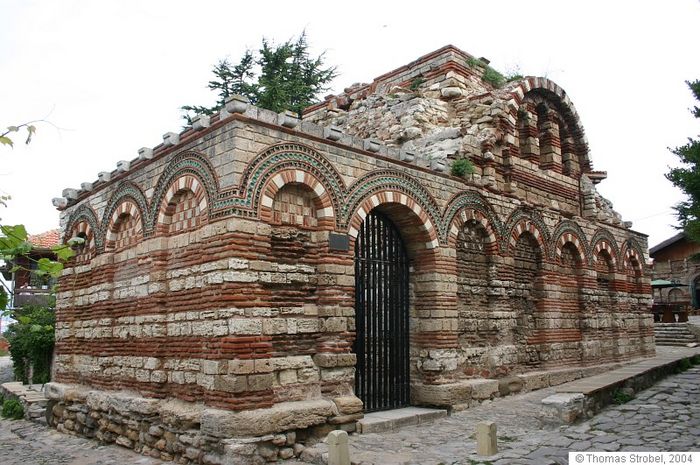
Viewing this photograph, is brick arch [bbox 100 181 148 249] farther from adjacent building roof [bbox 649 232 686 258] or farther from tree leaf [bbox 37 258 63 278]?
adjacent building roof [bbox 649 232 686 258]

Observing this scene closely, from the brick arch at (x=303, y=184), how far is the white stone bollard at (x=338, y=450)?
2.66m

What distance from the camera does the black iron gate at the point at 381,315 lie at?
28.6 ft

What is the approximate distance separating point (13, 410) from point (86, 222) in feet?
15.2

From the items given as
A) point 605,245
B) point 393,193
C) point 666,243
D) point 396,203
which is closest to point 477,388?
point 396,203

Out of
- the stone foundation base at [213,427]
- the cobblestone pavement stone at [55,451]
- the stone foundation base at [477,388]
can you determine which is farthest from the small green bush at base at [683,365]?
the cobblestone pavement stone at [55,451]

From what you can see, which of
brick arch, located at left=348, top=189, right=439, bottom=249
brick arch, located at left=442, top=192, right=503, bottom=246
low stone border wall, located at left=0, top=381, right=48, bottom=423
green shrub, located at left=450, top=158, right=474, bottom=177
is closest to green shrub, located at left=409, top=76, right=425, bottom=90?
green shrub, located at left=450, top=158, right=474, bottom=177

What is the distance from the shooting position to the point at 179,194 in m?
8.16

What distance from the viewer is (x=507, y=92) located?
12.0 meters

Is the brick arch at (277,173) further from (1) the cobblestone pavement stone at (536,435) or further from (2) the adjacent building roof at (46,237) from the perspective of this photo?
(2) the adjacent building roof at (46,237)

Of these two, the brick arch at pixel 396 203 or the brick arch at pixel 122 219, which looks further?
the brick arch at pixel 122 219

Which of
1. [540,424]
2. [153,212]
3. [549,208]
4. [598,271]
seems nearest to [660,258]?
[598,271]

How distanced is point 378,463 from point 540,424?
10.1 feet

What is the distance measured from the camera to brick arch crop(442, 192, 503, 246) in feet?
32.2

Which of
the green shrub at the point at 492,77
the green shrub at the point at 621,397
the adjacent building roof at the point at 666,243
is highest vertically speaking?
the green shrub at the point at 492,77
